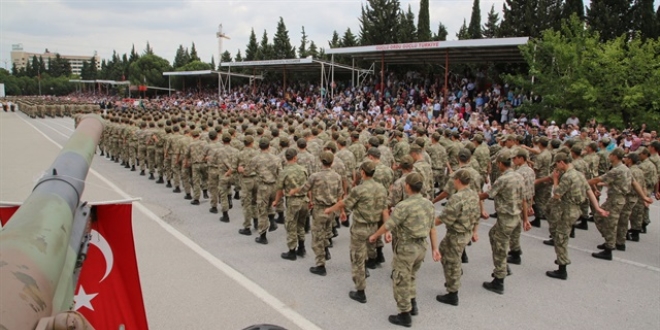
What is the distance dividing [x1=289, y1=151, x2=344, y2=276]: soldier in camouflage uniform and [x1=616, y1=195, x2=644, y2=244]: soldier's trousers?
5104 millimetres

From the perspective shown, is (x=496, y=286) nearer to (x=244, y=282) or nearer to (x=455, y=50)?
(x=244, y=282)

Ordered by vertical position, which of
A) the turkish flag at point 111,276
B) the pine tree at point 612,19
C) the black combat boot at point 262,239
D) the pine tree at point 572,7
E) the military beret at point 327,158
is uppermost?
the pine tree at point 572,7

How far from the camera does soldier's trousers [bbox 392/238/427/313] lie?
5.00 m

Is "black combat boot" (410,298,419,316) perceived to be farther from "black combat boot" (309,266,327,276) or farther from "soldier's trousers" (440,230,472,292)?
"black combat boot" (309,266,327,276)

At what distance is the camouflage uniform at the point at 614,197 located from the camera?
748 centimetres

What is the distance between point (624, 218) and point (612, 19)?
1995 centimetres

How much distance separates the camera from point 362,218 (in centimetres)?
570

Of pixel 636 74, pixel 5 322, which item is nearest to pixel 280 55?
pixel 636 74

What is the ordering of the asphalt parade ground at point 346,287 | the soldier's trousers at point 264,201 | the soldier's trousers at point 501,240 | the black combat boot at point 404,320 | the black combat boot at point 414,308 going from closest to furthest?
the black combat boot at point 404,320 < the asphalt parade ground at point 346,287 < the black combat boot at point 414,308 < the soldier's trousers at point 501,240 < the soldier's trousers at point 264,201

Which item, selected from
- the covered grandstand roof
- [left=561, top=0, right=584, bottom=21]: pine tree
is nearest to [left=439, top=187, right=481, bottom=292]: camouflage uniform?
the covered grandstand roof

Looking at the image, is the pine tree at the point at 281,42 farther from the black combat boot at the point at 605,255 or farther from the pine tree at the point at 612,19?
the black combat boot at the point at 605,255

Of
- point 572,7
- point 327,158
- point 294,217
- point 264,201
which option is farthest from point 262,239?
point 572,7

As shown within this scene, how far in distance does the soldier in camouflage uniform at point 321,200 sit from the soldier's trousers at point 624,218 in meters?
5.10

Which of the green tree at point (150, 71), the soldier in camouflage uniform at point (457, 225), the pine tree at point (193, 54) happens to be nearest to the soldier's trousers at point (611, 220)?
the soldier in camouflage uniform at point (457, 225)
